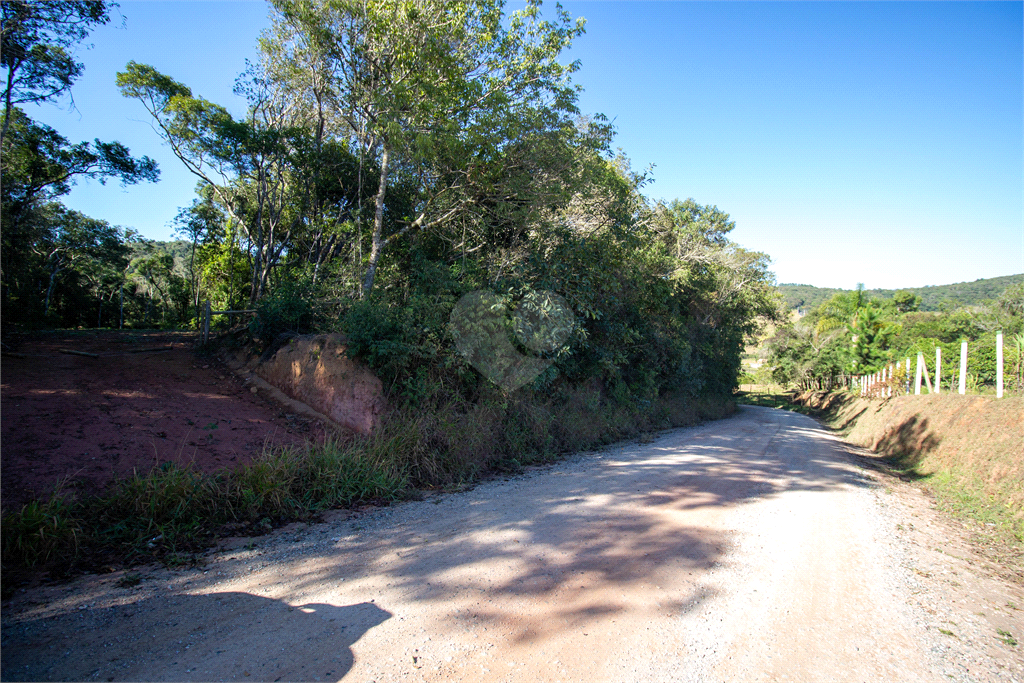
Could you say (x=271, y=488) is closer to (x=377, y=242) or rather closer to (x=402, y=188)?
(x=377, y=242)

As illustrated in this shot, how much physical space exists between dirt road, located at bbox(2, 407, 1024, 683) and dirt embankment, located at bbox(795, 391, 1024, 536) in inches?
115

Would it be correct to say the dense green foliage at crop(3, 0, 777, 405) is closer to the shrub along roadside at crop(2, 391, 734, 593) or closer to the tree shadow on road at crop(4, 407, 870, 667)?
the shrub along roadside at crop(2, 391, 734, 593)

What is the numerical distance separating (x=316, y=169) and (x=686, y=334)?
14521 millimetres

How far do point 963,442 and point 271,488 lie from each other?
11.3 metres

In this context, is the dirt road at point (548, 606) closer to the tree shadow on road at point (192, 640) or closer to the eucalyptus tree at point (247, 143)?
the tree shadow on road at point (192, 640)

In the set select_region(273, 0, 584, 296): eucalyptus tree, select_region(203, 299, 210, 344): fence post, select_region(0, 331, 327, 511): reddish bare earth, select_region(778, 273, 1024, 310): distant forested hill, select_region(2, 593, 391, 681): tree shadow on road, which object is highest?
select_region(778, 273, 1024, 310): distant forested hill

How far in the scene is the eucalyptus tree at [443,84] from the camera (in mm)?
9820

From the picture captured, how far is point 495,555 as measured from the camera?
4.23 metres

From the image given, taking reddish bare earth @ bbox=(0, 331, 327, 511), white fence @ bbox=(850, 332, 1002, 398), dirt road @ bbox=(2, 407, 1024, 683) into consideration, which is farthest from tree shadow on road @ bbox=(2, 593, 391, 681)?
white fence @ bbox=(850, 332, 1002, 398)

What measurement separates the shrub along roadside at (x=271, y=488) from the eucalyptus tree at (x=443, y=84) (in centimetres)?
384

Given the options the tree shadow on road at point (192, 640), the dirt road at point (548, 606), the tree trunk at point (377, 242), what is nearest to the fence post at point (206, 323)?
the tree trunk at point (377, 242)

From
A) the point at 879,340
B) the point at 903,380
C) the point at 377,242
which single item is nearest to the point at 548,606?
the point at 377,242

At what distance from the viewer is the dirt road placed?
112 inches

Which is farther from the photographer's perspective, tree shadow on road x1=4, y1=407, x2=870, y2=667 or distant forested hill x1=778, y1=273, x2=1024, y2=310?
distant forested hill x1=778, y1=273, x2=1024, y2=310
